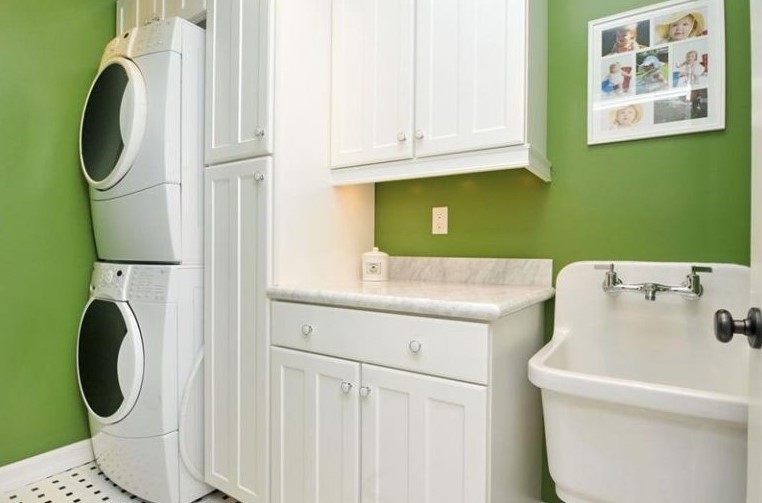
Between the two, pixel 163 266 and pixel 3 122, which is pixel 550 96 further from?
pixel 3 122

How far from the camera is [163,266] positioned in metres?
1.63

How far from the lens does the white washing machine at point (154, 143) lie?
63.2 inches

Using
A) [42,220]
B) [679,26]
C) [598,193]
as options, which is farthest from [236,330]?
[679,26]

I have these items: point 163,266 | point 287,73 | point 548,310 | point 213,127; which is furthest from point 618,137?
point 163,266

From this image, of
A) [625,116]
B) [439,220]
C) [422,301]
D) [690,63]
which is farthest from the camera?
[439,220]

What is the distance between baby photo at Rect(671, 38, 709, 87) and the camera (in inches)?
51.5

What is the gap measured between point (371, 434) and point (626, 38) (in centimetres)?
161

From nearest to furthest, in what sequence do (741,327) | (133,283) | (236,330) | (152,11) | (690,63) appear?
(741,327), (690,63), (236,330), (133,283), (152,11)

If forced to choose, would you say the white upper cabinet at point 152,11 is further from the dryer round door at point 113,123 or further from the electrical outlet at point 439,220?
the electrical outlet at point 439,220

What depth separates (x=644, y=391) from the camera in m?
0.94

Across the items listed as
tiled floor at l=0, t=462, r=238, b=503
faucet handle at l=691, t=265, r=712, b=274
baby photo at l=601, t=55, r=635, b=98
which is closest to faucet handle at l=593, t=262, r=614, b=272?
faucet handle at l=691, t=265, r=712, b=274

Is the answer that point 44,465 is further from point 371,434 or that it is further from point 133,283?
point 371,434

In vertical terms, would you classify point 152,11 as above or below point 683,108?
above

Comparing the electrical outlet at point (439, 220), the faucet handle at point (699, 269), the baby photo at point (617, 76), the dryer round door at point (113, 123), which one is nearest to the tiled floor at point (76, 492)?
the dryer round door at point (113, 123)
